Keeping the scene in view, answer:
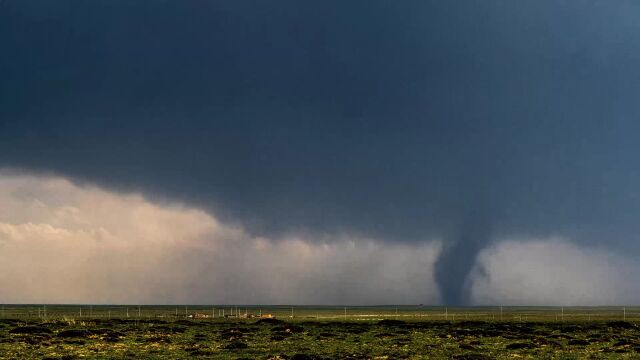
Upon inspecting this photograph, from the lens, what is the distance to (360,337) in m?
65.6

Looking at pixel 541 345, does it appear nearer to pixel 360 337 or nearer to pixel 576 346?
pixel 576 346

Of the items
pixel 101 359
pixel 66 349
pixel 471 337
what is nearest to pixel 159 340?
pixel 66 349

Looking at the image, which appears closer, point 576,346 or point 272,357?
point 272,357

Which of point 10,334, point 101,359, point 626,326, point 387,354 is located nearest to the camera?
point 101,359

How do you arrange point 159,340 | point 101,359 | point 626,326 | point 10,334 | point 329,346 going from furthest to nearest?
point 626,326 < point 10,334 < point 159,340 < point 329,346 < point 101,359

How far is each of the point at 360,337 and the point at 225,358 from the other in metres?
23.4

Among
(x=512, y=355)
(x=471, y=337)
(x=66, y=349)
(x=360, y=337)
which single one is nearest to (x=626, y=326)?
(x=471, y=337)

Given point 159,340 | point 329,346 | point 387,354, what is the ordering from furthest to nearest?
point 159,340, point 329,346, point 387,354

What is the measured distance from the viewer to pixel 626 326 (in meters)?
93.1

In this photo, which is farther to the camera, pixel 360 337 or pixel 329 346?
pixel 360 337

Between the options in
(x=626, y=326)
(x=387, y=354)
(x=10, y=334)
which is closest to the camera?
(x=387, y=354)

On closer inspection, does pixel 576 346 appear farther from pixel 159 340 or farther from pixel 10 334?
pixel 10 334

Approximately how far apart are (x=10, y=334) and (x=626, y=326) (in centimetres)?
7930

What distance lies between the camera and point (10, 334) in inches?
2542
